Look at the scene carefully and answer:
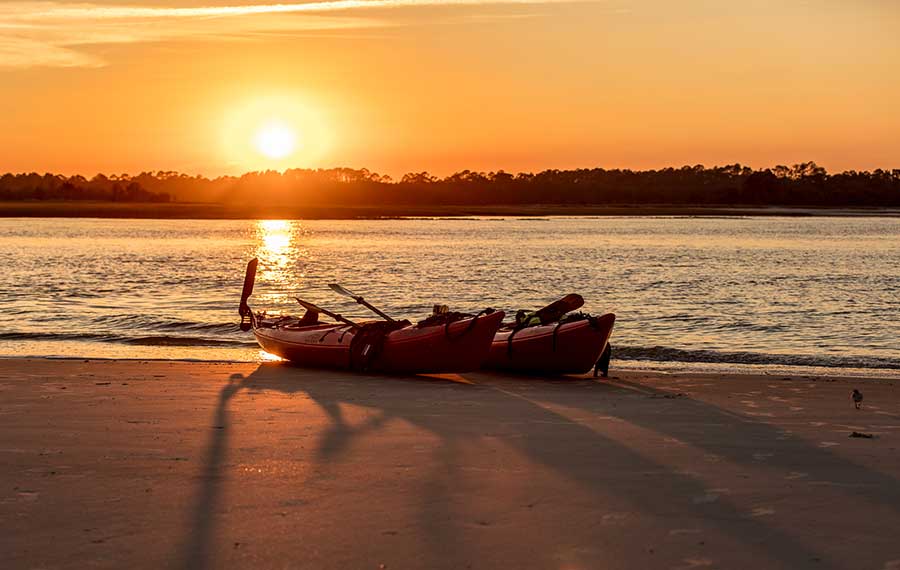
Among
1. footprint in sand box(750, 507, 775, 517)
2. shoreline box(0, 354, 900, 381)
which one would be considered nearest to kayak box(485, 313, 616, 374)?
shoreline box(0, 354, 900, 381)

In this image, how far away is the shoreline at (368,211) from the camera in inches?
4557

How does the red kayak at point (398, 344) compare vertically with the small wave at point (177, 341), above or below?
above

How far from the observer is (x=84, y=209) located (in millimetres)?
115938

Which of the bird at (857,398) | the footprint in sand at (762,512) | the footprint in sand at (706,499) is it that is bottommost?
the bird at (857,398)

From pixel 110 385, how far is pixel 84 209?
110169 millimetres

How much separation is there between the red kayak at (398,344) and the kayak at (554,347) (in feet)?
1.87

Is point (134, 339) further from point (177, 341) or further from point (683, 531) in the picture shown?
point (683, 531)

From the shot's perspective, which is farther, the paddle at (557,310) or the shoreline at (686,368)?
the paddle at (557,310)

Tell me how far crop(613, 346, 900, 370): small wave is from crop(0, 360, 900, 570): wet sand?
4.67 m

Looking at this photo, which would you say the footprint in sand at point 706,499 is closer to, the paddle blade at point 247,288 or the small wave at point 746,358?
the small wave at point 746,358

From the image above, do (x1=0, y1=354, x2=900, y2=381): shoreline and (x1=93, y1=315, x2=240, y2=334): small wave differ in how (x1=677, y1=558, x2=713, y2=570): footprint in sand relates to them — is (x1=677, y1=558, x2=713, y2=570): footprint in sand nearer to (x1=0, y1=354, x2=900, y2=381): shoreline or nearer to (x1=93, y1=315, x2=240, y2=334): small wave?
(x1=0, y1=354, x2=900, y2=381): shoreline

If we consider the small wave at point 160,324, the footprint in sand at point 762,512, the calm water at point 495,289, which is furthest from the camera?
the small wave at point 160,324

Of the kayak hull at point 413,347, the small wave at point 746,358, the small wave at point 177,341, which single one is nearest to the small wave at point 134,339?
the small wave at point 177,341

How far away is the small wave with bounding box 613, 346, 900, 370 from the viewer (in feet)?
53.8
